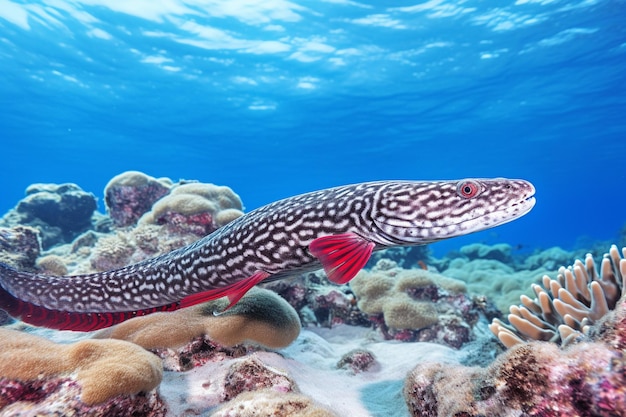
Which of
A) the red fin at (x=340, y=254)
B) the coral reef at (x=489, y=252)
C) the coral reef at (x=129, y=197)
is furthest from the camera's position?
the coral reef at (x=489, y=252)

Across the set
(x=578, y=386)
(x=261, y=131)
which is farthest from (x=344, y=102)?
(x=578, y=386)

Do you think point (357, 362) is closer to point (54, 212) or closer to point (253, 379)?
point (253, 379)

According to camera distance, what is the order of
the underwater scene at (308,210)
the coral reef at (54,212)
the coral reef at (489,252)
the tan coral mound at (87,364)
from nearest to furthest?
the tan coral mound at (87,364) < the underwater scene at (308,210) < the coral reef at (54,212) < the coral reef at (489,252)

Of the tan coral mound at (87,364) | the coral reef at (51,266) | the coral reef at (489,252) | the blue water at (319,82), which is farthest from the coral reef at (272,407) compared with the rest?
the coral reef at (489,252)

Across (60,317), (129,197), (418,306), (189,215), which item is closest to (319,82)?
(129,197)

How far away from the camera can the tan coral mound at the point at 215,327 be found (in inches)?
172

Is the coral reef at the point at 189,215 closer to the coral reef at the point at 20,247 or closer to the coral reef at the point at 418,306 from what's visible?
the coral reef at the point at 20,247

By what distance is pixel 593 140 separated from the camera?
46.5 meters

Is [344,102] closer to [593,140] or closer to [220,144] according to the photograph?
[220,144]

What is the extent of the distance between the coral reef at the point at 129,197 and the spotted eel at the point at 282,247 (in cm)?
683

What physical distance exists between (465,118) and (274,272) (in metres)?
41.2

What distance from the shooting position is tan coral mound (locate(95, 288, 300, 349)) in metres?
4.38

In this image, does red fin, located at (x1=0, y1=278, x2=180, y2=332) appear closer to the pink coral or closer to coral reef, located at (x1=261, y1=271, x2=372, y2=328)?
the pink coral

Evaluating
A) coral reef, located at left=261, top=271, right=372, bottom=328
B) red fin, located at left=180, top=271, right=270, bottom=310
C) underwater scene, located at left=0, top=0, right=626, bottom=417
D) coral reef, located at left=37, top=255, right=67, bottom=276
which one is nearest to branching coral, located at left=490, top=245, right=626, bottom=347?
underwater scene, located at left=0, top=0, right=626, bottom=417
